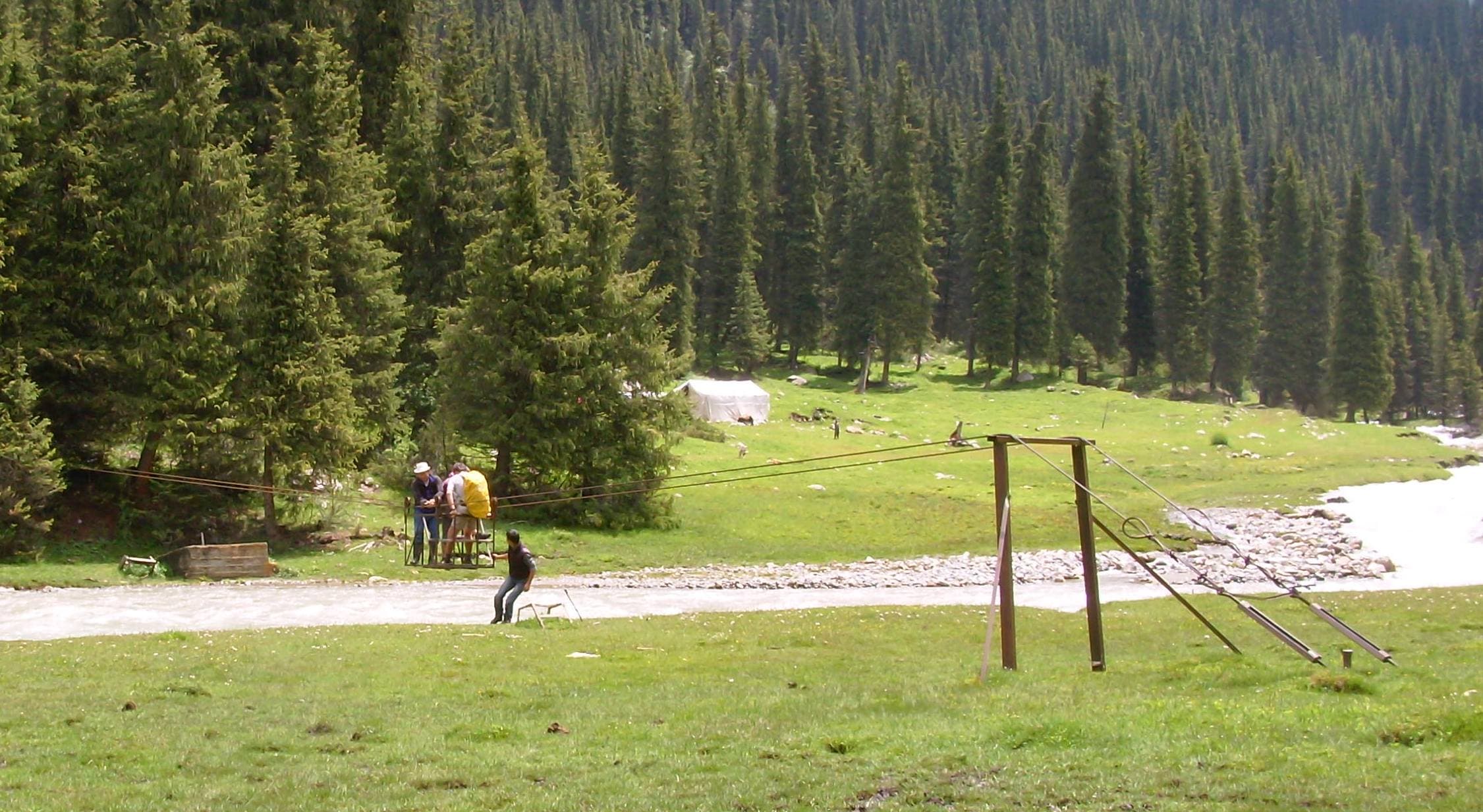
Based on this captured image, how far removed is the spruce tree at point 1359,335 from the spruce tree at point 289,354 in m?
75.8

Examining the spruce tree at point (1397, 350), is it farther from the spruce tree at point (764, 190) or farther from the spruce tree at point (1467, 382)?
the spruce tree at point (764, 190)

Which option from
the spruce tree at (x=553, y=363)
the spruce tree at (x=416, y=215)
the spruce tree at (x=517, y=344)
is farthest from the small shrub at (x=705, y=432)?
the spruce tree at (x=416, y=215)

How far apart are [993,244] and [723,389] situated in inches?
1360

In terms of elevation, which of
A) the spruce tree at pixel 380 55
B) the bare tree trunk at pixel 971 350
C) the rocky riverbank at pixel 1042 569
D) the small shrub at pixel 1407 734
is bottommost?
the rocky riverbank at pixel 1042 569

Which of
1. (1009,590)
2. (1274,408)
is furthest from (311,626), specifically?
(1274,408)

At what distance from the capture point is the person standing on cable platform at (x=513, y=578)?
21.6m

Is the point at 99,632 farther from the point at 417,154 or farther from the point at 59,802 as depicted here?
the point at 417,154

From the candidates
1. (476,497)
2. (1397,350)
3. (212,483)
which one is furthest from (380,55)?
(1397,350)

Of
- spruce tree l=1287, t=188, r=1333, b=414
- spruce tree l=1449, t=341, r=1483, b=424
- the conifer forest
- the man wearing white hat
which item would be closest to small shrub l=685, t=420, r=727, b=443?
the conifer forest

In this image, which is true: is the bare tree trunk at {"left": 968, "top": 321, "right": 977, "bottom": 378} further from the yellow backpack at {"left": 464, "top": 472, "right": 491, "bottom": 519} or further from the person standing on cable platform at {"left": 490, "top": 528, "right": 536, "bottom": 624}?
the person standing on cable platform at {"left": 490, "top": 528, "right": 536, "bottom": 624}

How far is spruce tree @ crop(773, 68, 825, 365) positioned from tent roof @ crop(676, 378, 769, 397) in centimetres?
2739

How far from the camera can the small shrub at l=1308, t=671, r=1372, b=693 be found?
13.7 metres

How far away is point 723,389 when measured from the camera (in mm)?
62531

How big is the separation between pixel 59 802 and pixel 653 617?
52.1 ft
